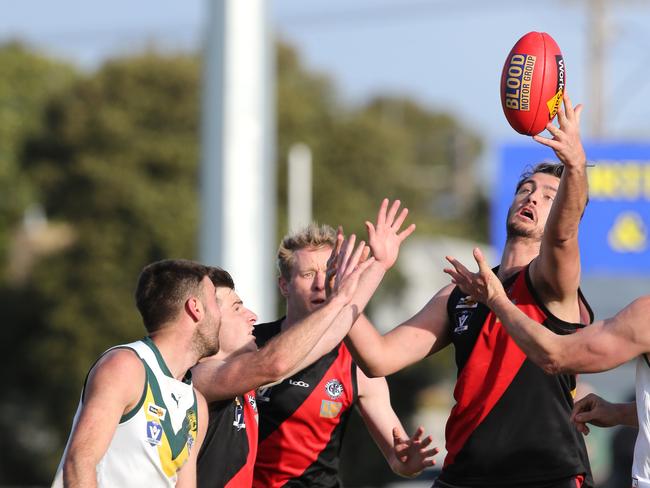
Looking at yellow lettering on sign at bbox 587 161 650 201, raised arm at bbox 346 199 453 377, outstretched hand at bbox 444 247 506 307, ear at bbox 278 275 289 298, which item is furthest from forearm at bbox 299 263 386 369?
yellow lettering on sign at bbox 587 161 650 201

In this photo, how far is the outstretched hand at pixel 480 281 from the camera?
5.65 metres

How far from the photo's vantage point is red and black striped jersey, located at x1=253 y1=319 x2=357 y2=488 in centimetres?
675

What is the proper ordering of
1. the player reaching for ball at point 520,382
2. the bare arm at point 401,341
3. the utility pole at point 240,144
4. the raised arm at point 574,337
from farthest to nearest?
the utility pole at point 240,144
the bare arm at point 401,341
the player reaching for ball at point 520,382
the raised arm at point 574,337

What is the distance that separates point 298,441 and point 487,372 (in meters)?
1.20

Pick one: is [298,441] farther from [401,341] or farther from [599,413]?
[599,413]

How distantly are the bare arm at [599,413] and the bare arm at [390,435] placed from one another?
92cm

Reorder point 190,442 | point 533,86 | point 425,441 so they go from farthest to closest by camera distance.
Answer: point 425,441 < point 533,86 < point 190,442

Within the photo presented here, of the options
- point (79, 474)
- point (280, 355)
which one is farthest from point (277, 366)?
point (79, 474)

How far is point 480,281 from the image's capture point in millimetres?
5703

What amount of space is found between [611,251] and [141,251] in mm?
17231

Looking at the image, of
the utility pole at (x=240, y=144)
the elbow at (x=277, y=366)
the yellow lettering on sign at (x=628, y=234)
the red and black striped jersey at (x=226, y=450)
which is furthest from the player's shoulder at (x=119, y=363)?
the yellow lettering on sign at (x=628, y=234)

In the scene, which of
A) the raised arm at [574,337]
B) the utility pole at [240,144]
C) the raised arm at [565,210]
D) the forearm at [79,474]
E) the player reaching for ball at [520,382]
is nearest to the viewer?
the forearm at [79,474]

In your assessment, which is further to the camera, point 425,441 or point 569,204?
point 425,441

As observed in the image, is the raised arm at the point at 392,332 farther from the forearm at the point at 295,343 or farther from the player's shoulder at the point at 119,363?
the player's shoulder at the point at 119,363
